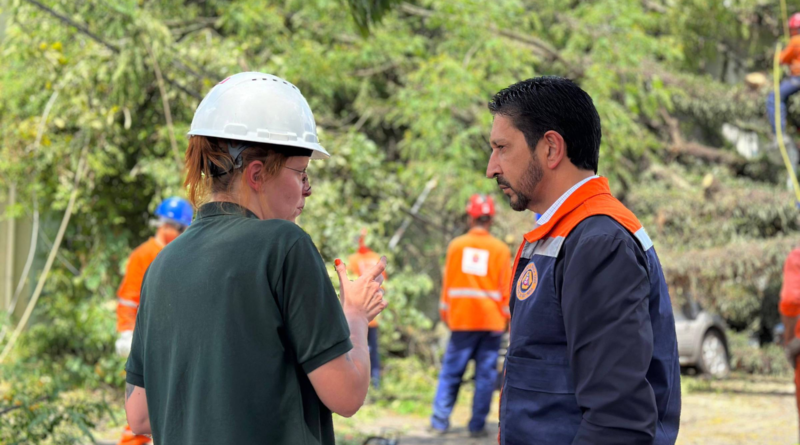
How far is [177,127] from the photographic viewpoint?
9055 millimetres

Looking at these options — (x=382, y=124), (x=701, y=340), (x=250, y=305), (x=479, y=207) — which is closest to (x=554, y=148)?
(x=250, y=305)

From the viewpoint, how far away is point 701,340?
10195 mm

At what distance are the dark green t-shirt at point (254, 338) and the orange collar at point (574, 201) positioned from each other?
1.83ft

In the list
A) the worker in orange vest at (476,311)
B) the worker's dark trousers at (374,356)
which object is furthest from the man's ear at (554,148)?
the worker's dark trousers at (374,356)

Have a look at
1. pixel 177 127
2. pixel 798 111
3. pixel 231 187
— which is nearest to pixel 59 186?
pixel 177 127

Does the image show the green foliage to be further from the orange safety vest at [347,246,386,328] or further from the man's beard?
the man's beard

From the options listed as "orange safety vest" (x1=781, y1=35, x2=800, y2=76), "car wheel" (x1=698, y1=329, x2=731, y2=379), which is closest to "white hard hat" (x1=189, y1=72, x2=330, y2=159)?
"orange safety vest" (x1=781, y1=35, x2=800, y2=76)

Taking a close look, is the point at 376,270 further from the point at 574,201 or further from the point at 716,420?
the point at 716,420

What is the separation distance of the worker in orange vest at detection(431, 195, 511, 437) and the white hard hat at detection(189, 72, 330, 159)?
5.42 meters

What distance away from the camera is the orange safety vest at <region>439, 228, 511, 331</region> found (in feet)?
23.8

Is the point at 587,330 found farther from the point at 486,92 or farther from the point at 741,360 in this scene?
the point at 741,360

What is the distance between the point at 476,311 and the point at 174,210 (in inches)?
111

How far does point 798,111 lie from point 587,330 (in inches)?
435

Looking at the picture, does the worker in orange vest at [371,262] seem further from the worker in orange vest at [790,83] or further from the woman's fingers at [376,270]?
the woman's fingers at [376,270]
